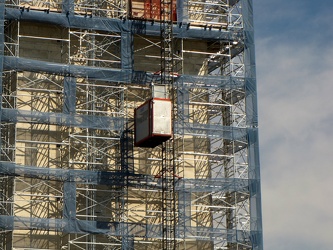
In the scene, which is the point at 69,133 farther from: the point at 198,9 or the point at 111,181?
the point at 198,9

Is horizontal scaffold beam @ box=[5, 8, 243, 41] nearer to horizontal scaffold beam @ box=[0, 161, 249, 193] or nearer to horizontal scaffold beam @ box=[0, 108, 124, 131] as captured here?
horizontal scaffold beam @ box=[0, 108, 124, 131]

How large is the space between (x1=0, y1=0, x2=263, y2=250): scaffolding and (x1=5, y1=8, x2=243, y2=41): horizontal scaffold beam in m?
0.08

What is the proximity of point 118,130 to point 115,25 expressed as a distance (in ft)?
28.2

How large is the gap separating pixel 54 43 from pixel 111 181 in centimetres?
1195

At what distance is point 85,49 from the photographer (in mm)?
88250

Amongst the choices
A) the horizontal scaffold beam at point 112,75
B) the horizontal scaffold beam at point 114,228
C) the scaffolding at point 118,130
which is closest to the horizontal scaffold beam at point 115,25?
the scaffolding at point 118,130

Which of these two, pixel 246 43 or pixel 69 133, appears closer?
pixel 69 133

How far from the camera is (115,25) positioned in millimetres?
88438

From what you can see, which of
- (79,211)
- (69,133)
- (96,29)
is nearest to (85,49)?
(96,29)

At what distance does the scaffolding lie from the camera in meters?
83.6

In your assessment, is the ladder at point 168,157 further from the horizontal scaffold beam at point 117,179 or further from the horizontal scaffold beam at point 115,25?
the horizontal scaffold beam at point 115,25

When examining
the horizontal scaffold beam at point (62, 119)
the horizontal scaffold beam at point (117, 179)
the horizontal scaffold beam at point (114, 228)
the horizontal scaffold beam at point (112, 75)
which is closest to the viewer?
the horizontal scaffold beam at point (114, 228)

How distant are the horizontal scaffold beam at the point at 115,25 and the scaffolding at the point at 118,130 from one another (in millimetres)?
81

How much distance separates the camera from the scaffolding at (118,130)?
8362cm
